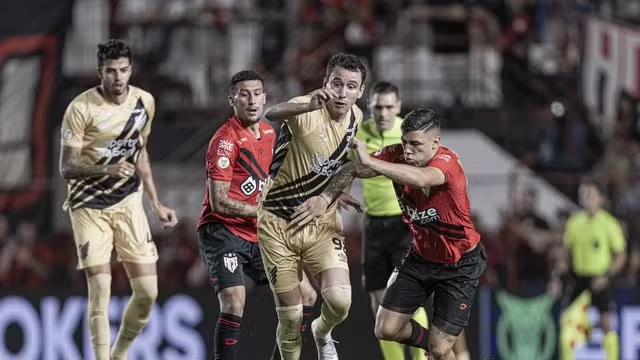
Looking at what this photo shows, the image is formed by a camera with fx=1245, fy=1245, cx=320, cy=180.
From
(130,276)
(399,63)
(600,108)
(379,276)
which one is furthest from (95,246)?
(600,108)

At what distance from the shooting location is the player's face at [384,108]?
35.5 feet

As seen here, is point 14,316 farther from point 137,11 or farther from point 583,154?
point 583,154

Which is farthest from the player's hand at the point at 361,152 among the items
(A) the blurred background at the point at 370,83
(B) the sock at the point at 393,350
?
(A) the blurred background at the point at 370,83

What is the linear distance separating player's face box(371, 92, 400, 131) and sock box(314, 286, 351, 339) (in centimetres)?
218

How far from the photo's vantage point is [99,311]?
998 centimetres

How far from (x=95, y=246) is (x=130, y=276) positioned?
43cm

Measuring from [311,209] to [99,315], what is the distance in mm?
2197

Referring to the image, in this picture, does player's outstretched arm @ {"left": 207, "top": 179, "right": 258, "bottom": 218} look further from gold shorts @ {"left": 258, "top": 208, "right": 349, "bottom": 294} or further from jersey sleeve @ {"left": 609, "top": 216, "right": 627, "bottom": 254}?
jersey sleeve @ {"left": 609, "top": 216, "right": 627, "bottom": 254}

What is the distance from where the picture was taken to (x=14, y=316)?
43.3 feet

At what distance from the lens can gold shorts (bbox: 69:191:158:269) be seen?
394 inches

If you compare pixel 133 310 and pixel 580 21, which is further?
pixel 580 21

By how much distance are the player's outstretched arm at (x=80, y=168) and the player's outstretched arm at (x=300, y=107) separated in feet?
5.62

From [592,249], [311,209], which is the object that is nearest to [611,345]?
[592,249]

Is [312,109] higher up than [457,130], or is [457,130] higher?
[312,109]
